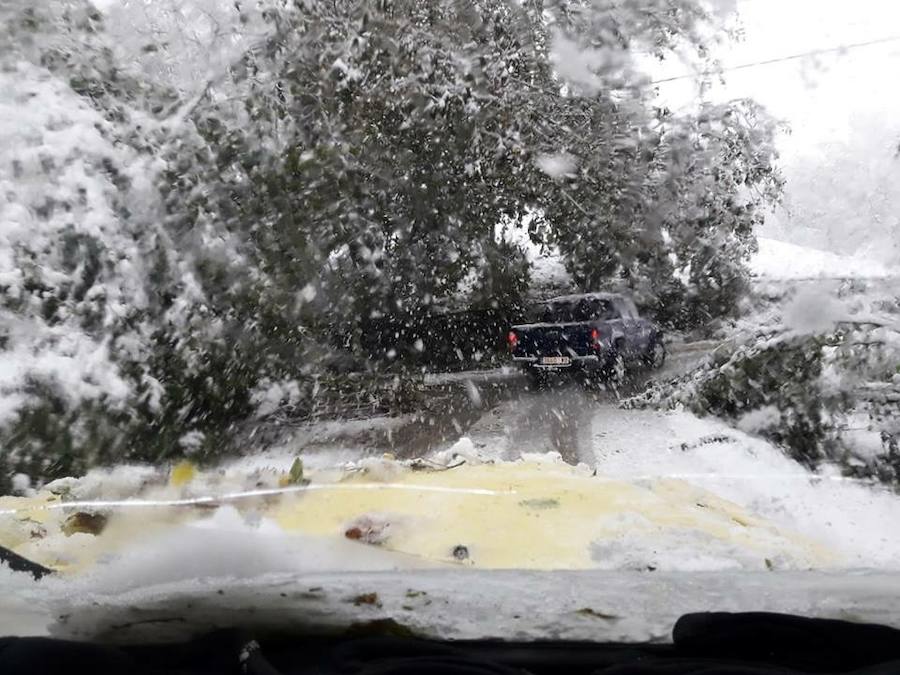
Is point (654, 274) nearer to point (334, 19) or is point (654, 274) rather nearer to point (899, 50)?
point (899, 50)

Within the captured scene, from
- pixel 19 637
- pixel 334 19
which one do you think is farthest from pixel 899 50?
pixel 19 637

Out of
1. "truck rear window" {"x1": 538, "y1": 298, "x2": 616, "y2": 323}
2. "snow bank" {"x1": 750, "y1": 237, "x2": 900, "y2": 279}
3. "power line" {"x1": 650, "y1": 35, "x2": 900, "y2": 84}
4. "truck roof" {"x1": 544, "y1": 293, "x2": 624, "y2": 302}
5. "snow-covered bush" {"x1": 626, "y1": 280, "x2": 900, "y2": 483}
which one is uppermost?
"power line" {"x1": 650, "y1": 35, "x2": 900, "y2": 84}

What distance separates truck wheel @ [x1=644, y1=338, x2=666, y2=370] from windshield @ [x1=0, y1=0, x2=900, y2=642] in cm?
1

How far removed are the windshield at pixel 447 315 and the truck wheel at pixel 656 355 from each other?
0.01 meters

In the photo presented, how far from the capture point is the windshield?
1.41 meters

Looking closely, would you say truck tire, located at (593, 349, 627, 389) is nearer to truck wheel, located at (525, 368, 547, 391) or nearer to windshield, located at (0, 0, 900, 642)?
windshield, located at (0, 0, 900, 642)

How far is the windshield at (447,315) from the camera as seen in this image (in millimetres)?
1409

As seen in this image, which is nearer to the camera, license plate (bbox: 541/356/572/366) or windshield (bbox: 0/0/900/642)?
windshield (bbox: 0/0/900/642)

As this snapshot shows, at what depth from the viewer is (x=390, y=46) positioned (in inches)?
62.1

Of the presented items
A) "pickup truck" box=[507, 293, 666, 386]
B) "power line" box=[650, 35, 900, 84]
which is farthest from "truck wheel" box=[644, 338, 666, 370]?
"power line" box=[650, 35, 900, 84]

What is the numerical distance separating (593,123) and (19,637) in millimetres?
1482

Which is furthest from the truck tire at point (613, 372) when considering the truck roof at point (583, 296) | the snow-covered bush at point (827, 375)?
the snow-covered bush at point (827, 375)

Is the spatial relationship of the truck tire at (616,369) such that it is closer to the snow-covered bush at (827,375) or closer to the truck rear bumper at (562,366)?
the truck rear bumper at (562,366)

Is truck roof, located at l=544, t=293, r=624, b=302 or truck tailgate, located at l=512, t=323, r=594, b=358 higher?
truck roof, located at l=544, t=293, r=624, b=302
